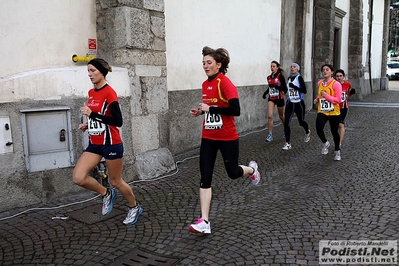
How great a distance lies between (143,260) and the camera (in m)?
3.44

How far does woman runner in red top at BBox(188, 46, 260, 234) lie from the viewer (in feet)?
12.5

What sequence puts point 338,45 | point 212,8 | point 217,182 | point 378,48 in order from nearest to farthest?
point 217,182
point 212,8
point 338,45
point 378,48

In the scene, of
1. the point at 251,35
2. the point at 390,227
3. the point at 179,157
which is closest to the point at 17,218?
the point at 179,157

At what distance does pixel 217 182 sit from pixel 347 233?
2295 millimetres

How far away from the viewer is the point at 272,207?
471 centimetres

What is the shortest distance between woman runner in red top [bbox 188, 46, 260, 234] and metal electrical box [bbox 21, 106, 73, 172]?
2035mm

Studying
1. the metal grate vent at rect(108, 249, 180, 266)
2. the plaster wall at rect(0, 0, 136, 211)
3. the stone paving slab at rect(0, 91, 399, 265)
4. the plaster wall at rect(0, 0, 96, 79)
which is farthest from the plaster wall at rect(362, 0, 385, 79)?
the metal grate vent at rect(108, 249, 180, 266)

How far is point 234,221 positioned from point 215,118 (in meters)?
1.17

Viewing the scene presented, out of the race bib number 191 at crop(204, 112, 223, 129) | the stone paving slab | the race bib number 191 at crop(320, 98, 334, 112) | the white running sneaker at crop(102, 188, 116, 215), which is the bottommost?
the stone paving slab

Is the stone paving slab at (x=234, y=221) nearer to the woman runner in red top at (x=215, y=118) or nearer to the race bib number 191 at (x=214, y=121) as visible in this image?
the woman runner in red top at (x=215, y=118)

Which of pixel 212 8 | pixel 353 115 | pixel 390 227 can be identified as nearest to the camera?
pixel 390 227

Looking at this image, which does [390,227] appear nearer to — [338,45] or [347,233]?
[347,233]

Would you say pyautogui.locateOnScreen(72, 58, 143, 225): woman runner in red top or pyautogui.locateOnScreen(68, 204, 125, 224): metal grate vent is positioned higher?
pyautogui.locateOnScreen(72, 58, 143, 225): woman runner in red top

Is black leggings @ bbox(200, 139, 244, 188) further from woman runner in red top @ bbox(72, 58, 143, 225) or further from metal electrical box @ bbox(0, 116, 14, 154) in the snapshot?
metal electrical box @ bbox(0, 116, 14, 154)
